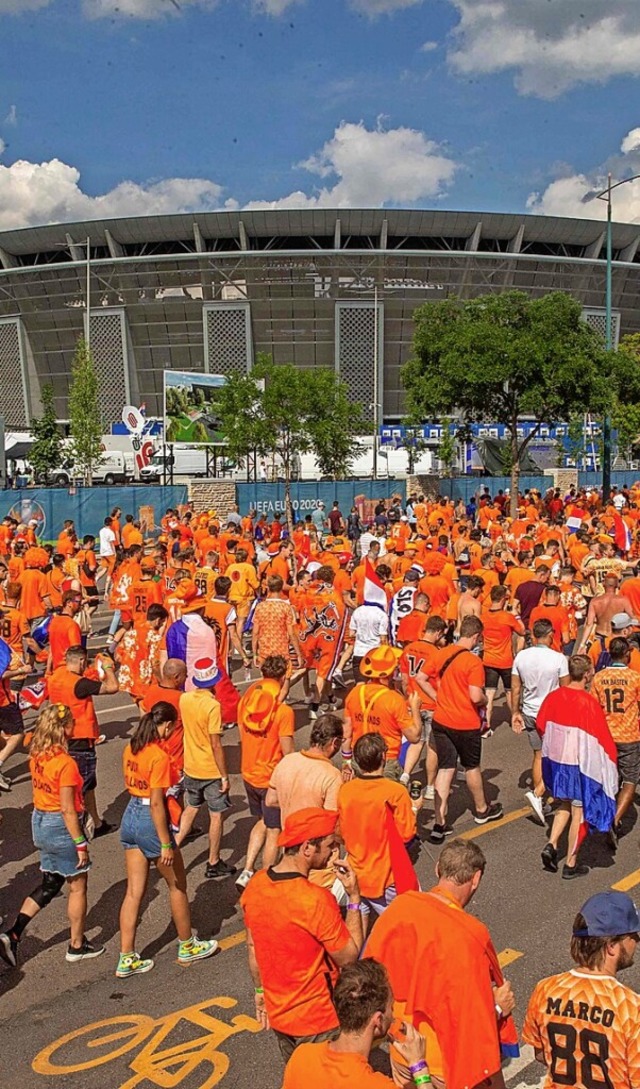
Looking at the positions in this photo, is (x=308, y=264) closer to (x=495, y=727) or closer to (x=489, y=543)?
(x=489, y=543)

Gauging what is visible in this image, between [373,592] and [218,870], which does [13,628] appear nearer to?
[373,592]

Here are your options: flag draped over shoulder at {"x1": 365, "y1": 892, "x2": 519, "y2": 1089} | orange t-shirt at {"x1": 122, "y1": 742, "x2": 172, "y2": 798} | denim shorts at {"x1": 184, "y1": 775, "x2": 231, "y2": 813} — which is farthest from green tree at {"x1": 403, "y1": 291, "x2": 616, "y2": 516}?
flag draped over shoulder at {"x1": 365, "y1": 892, "x2": 519, "y2": 1089}

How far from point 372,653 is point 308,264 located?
57.2 metres

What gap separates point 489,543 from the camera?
52.5ft

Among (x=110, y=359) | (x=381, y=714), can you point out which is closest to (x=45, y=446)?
(x=110, y=359)

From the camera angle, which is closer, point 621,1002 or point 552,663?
point 621,1002

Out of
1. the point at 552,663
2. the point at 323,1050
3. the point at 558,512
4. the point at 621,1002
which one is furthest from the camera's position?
the point at 558,512

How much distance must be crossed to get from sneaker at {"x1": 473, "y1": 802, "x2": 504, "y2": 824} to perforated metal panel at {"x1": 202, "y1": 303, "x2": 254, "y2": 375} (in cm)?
5634

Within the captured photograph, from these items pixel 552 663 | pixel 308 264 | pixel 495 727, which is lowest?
pixel 495 727

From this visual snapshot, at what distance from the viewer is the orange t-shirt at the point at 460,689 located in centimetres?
729

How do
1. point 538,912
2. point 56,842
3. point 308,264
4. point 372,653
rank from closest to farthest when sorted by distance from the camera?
point 56,842, point 538,912, point 372,653, point 308,264

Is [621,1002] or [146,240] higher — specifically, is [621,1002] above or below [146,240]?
below

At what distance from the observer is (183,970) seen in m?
5.73

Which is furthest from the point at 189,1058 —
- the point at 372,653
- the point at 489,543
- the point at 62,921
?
the point at 489,543
